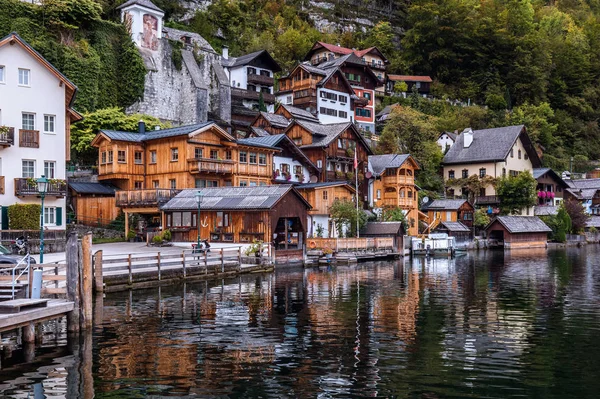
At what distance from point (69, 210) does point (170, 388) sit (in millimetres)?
45365

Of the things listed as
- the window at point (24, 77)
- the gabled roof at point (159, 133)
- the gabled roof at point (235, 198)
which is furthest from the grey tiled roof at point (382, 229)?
the window at point (24, 77)

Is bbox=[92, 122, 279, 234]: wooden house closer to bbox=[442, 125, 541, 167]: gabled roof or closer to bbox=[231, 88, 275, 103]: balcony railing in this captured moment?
bbox=[231, 88, 275, 103]: balcony railing

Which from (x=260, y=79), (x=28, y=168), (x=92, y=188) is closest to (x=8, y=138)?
(x=28, y=168)

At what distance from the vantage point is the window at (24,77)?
150 ft

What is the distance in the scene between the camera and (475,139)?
91.1m

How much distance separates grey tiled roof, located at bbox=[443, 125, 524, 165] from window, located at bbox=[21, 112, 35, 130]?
61252 mm

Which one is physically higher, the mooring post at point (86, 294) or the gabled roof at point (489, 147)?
the gabled roof at point (489, 147)

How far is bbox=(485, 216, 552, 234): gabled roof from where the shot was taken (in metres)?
76.2

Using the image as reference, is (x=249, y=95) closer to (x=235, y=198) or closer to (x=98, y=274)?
(x=235, y=198)

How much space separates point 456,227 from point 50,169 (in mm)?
47432

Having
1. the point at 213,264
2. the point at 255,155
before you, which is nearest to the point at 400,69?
the point at 255,155

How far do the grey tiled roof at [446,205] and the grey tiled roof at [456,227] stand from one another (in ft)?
8.76

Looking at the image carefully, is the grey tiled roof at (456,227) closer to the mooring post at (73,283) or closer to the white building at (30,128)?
the white building at (30,128)

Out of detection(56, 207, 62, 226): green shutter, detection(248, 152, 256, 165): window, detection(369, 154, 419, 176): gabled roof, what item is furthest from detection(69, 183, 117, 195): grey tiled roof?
detection(369, 154, 419, 176): gabled roof
